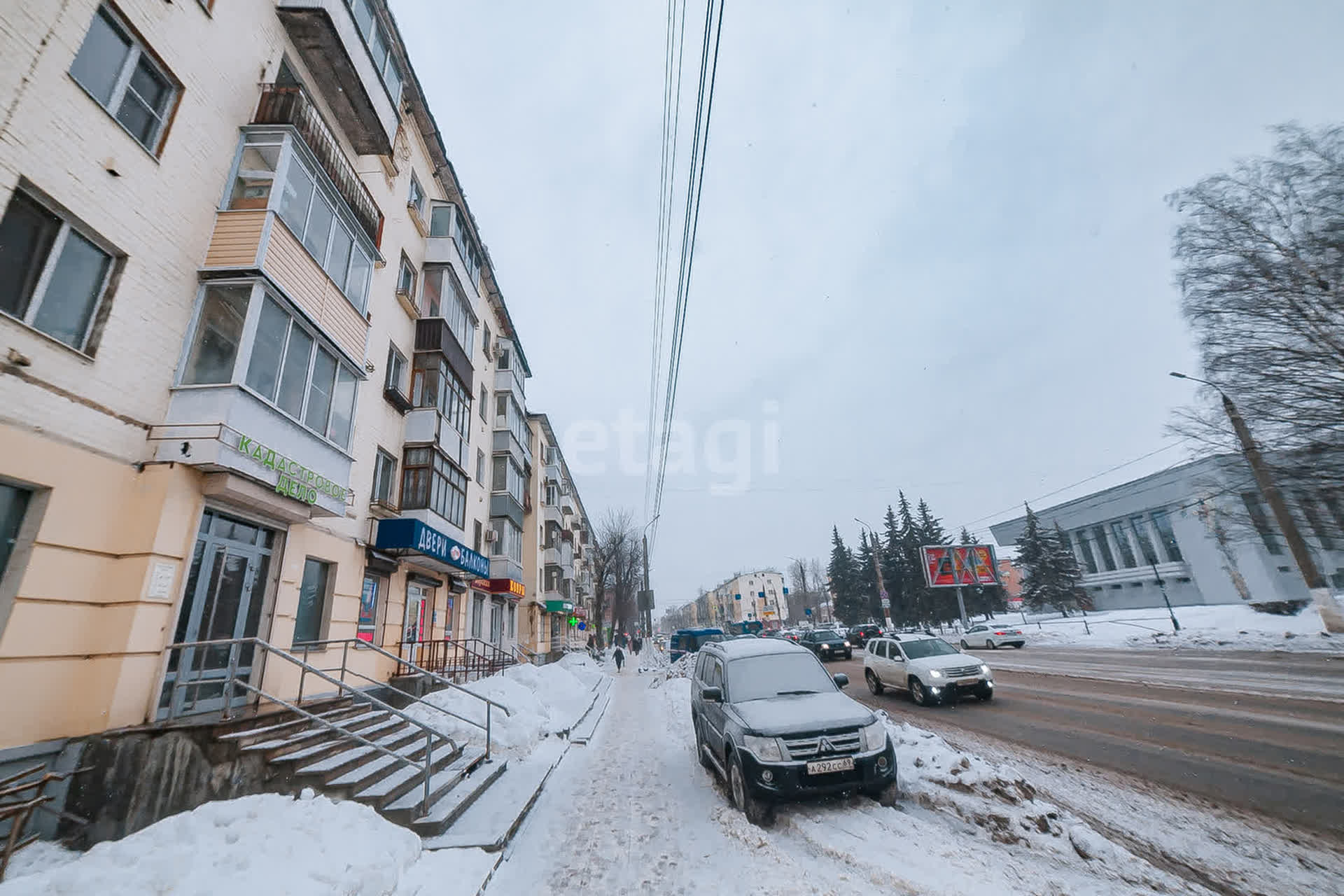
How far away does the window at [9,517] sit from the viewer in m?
5.31

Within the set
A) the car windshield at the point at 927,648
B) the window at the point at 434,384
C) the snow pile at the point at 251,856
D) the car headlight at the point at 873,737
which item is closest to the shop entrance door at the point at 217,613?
the snow pile at the point at 251,856

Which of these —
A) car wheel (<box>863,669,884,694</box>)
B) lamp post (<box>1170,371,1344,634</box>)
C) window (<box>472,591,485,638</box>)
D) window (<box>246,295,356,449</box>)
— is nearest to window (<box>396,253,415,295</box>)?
window (<box>246,295,356,449</box>)

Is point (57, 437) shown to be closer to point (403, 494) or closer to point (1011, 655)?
point (403, 494)

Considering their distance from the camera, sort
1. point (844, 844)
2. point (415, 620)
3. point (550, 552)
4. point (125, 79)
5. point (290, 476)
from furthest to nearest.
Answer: point (550, 552)
point (415, 620)
point (290, 476)
point (125, 79)
point (844, 844)

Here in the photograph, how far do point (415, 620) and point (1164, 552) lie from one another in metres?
63.9

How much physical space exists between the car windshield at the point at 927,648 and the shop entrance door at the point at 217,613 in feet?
47.1

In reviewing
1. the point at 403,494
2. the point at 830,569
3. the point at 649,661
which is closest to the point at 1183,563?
the point at 830,569

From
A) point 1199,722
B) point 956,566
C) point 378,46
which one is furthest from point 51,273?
point 956,566

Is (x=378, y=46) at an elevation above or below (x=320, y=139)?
above

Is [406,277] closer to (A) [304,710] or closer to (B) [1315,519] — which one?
(A) [304,710]

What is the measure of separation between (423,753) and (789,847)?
5.93 metres

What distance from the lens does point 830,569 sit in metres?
70.4

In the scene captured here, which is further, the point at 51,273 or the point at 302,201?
the point at 302,201

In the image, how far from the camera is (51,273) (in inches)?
235
